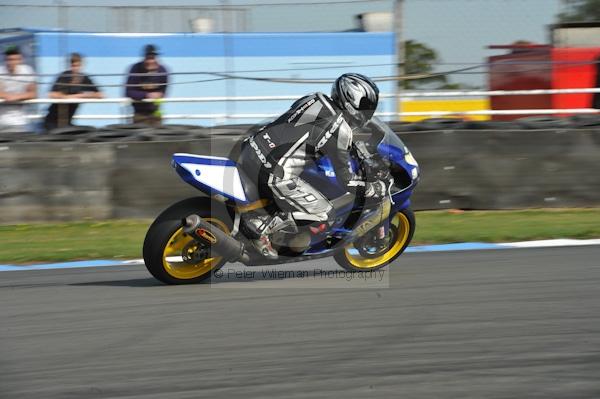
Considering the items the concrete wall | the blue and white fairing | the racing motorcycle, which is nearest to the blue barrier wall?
the concrete wall

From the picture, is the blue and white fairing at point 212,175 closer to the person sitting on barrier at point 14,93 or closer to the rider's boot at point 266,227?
the rider's boot at point 266,227

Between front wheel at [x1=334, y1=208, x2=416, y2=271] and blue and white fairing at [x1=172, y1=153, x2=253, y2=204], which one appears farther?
front wheel at [x1=334, y1=208, x2=416, y2=271]

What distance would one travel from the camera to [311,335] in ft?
15.3

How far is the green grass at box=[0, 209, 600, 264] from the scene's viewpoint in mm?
7957

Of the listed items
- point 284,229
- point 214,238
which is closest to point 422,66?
point 284,229

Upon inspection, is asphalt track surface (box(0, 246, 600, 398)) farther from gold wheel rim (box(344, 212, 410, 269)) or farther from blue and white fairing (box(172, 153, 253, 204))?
blue and white fairing (box(172, 153, 253, 204))

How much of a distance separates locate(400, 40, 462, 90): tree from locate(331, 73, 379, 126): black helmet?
5190 millimetres

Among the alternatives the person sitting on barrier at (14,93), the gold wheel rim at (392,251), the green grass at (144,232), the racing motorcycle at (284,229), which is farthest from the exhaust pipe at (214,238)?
the person sitting on barrier at (14,93)

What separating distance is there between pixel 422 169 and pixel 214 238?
442 cm

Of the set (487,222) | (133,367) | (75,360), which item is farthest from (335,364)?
(487,222)

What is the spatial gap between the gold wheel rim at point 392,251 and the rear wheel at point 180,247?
1.12 m

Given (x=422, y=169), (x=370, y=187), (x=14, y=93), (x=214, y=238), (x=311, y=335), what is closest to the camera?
(x=311, y=335)

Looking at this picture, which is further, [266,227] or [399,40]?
[399,40]

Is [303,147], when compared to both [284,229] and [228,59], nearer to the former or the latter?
[284,229]
